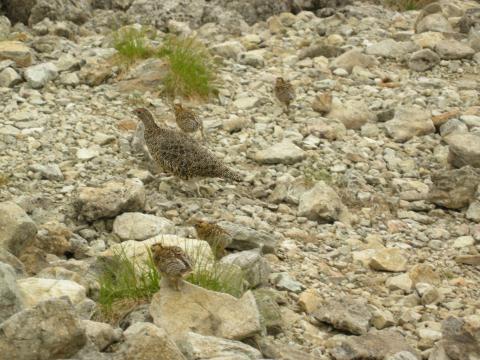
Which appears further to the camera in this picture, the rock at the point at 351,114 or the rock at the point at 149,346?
the rock at the point at 351,114

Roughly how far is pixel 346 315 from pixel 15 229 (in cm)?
295

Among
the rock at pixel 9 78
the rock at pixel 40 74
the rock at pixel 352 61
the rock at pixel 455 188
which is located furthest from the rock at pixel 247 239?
the rock at pixel 352 61

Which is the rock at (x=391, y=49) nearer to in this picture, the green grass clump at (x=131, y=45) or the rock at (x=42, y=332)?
the green grass clump at (x=131, y=45)

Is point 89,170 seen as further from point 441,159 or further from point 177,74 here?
point 441,159

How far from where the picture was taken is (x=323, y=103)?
12055 millimetres

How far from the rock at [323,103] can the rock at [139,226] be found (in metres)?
4.17

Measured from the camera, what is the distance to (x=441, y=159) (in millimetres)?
10938

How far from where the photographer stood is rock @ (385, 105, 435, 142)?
11.5 m

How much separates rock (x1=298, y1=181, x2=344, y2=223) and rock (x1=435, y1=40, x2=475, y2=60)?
540 centimetres

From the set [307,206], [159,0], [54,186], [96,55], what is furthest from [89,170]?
[159,0]

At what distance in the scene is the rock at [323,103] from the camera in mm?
12047

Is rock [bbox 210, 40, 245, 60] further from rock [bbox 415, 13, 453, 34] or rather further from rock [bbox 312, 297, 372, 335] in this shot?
rock [bbox 312, 297, 372, 335]

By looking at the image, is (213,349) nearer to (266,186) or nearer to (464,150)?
(266,186)

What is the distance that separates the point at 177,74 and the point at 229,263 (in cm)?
537
